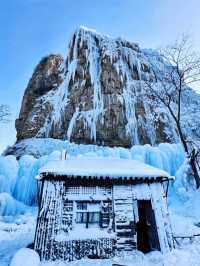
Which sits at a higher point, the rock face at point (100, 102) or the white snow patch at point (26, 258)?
the rock face at point (100, 102)

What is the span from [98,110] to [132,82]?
19.3 feet

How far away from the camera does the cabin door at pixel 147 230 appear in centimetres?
731

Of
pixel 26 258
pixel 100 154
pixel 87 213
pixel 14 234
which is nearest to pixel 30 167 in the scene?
pixel 100 154

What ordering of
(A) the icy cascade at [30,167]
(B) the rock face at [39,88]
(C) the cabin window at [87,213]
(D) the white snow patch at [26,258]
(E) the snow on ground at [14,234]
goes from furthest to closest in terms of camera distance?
1. (B) the rock face at [39,88]
2. (A) the icy cascade at [30,167]
3. (E) the snow on ground at [14,234]
4. (C) the cabin window at [87,213]
5. (D) the white snow patch at [26,258]

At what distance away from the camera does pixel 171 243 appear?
6934mm

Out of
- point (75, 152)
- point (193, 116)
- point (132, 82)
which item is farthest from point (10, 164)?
point (193, 116)

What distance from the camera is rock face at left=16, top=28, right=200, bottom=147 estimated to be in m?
24.8

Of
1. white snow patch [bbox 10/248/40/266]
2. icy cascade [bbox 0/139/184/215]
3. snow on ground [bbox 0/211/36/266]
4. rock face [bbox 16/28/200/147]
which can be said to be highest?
rock face [bbox 16/28/200/147]

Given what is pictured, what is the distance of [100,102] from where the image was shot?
25.4m

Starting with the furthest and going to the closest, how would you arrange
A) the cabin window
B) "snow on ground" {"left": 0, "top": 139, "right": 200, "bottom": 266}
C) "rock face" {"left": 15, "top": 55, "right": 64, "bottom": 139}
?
1. "rock face" {"left": 15, "top": 55, "right": 64, "bottom": 139}
2. the cabin window
3. "snow on ground" {"left": 0, "top": 139, "right": 200, "bottom": 266}

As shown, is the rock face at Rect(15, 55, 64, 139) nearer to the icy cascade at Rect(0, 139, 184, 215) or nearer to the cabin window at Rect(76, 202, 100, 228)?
the icy cascade at Rect(0, 139, 184, 215)

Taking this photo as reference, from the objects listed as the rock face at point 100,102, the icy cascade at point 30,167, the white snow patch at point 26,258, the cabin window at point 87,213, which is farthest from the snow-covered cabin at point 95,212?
the rock face at point 100,102

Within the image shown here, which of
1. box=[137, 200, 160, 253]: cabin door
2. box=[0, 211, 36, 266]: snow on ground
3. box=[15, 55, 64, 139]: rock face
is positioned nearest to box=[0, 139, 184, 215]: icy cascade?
box=[0, 211, 36, 266]: snow on ground

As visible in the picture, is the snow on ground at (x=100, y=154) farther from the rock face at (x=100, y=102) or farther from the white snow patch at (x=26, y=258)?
the rock face at (x=100, y=102)
